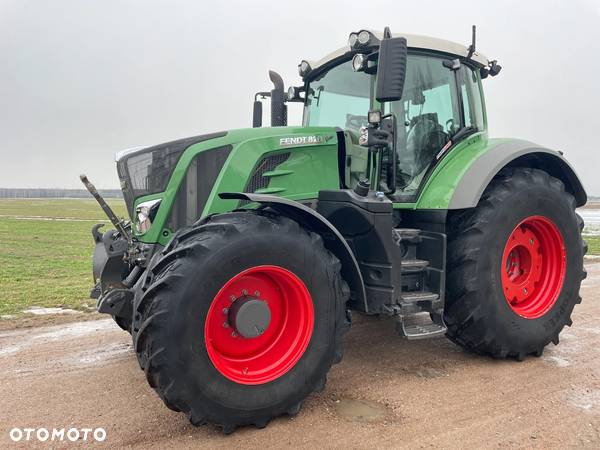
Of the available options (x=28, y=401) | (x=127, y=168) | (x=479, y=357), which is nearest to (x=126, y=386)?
(x=28, y=401)

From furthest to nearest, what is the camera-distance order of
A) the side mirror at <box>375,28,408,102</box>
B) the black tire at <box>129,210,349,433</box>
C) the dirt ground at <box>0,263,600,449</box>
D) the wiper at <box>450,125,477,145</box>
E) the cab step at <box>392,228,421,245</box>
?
the wiper at <box>450,125,477,145</box> → the cab step at <box>392,228,421,245</box> → the side mirror at <box>375,28,408,102</box> → the dirt ground at <box>0,263,600,449</box> → the black tire at <box>129,210,349,433</box>

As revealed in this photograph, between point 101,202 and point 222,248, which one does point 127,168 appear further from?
point 222,248

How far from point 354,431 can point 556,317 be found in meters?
2.60

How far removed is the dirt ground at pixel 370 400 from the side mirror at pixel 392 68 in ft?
7.46

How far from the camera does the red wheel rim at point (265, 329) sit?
3.28 meters

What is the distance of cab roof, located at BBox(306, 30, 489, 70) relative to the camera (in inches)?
179

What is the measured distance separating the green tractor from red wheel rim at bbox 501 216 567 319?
0.05 feet

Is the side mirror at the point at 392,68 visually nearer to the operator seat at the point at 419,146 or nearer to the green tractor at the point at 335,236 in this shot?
the green tractor at the point at 335,236

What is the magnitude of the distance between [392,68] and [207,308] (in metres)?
2.20

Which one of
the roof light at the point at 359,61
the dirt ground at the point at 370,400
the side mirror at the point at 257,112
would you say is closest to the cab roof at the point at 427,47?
the roof light at the point at 359,61

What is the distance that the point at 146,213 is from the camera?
3.93m

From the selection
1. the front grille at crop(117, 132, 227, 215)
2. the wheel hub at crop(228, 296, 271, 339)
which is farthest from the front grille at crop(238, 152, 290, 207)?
the wheel hub at crop(228, 296, 271, 339)

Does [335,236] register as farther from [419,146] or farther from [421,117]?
[421,117]

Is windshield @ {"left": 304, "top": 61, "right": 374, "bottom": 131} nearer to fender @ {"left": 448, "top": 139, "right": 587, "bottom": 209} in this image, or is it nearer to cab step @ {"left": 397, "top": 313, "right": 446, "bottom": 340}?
fender @ {"left": 448, "top": 139, "right": 587, "bottom": 209}
